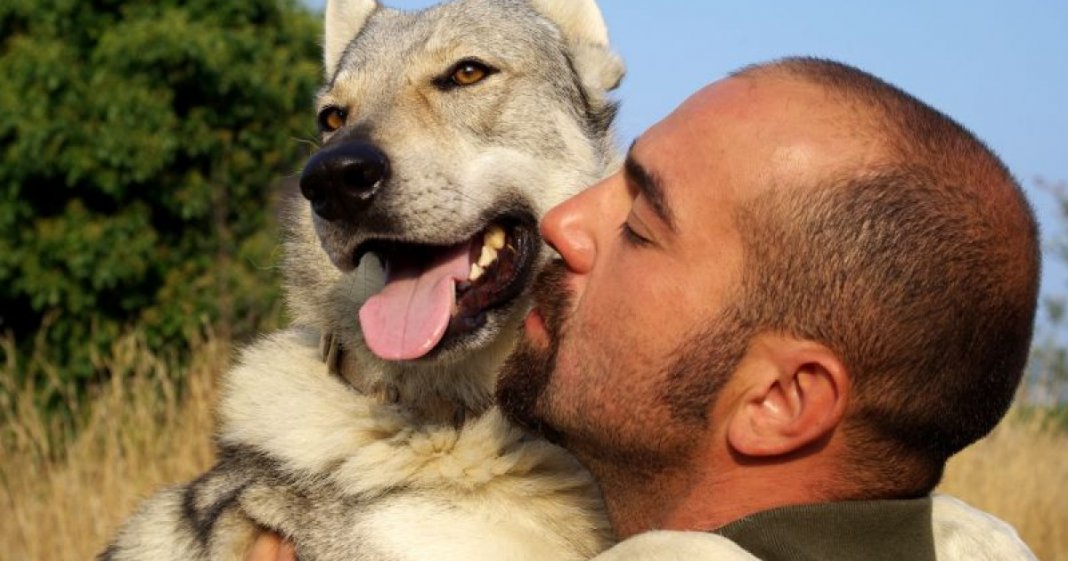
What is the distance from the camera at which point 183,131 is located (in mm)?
11516

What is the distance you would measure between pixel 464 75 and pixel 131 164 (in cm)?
797

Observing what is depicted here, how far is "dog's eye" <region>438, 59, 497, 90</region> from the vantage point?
3865 millimetres

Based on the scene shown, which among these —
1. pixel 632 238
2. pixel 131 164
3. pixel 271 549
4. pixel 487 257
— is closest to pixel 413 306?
pixel 487 257

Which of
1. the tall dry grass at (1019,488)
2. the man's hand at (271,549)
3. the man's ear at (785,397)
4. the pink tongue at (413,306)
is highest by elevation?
the man's ear at (785,397)

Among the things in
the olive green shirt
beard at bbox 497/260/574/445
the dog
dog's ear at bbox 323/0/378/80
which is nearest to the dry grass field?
dog's ear at bbox 323/0/378/80

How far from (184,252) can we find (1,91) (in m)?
2.09

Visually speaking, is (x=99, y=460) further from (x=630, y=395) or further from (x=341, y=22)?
(x=630, y=395)

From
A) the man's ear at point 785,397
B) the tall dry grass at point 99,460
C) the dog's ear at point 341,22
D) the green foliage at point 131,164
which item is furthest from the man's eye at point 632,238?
the green foliage at point 131,164

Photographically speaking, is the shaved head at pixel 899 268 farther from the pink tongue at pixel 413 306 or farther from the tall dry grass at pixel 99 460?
the tall dry grass at pixel 99 460

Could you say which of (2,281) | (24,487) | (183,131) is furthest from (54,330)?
(24,487)

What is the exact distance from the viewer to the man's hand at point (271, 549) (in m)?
3.12

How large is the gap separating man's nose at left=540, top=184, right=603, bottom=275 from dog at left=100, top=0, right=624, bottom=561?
72cm

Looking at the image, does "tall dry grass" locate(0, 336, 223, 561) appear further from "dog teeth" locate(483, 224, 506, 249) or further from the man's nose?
the man's nose

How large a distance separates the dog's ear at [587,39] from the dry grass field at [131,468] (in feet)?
8.93
